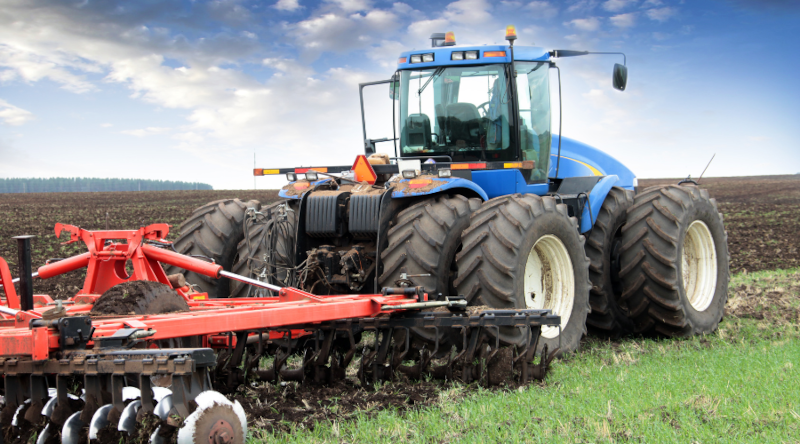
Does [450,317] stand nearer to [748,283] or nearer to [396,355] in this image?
[396,355]

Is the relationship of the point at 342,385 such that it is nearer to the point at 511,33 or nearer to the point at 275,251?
the point at 275,251

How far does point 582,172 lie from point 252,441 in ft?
19.3

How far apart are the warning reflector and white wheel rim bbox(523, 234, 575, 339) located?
151cm

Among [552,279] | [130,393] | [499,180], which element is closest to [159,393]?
[130,393]

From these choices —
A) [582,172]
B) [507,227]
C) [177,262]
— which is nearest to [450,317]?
[507,227]

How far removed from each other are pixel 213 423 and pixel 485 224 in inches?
110

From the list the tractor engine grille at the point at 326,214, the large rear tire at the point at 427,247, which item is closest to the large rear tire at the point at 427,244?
the large rear tire at the point at 427,247

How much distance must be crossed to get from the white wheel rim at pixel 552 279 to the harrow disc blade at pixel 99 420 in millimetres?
3617

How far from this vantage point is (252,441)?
3406 mm

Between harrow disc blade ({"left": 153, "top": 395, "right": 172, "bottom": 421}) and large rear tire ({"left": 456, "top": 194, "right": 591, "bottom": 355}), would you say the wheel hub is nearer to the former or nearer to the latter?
harrow disc blade ({"left": 153, "top": 395, "right": 172, "bottom": 421})

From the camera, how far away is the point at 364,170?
612cm

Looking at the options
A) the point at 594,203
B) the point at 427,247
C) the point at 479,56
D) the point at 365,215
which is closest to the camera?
the point at 427,247

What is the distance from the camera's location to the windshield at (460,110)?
6.59 meters

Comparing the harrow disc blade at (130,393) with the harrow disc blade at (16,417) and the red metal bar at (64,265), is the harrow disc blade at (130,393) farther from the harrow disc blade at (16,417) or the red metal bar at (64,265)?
the red metal bar at (64,265)
